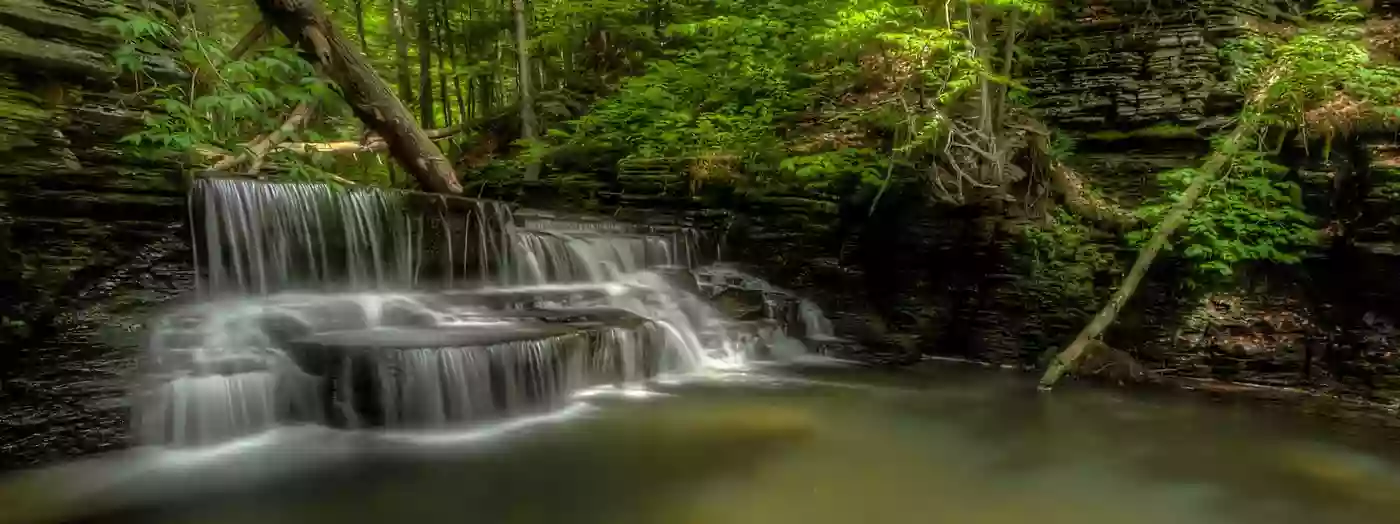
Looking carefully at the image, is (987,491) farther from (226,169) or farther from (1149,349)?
(226,169)

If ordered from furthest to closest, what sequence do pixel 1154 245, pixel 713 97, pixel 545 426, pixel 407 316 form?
pixel 713 97, pixel 1154 245, pixel 407 316, pixel 545 426

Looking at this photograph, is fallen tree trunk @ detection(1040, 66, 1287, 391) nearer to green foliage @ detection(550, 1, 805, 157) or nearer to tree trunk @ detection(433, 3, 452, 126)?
green foliage @ detection(550, 1, 805, 157)

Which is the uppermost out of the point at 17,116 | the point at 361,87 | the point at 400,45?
the point at 400,45

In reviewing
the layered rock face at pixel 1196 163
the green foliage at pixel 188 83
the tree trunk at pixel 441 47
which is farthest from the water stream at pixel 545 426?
the tree trunk at pixel 441 47

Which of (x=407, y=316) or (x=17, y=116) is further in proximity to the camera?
(x=407, y=316)

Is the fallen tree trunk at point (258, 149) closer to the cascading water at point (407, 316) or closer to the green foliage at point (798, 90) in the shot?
the cascading water at point (407, 316)

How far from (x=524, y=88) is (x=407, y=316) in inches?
280

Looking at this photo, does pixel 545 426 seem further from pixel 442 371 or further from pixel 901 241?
pixel 901 241

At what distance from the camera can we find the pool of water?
174 inches

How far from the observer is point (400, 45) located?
1522 cm

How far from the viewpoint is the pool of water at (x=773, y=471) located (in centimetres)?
443

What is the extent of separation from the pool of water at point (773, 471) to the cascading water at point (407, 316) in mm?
240

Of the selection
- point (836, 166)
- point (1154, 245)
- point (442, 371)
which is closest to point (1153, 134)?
point (1154, 245)

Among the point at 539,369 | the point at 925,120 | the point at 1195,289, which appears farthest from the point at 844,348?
the point at 539,369
